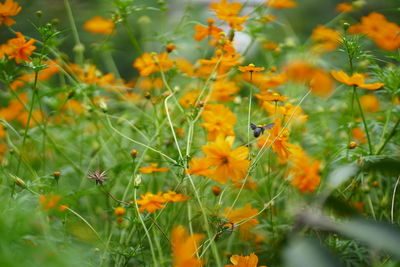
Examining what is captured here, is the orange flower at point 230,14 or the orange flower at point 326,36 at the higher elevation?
the orange flower at point 230,14

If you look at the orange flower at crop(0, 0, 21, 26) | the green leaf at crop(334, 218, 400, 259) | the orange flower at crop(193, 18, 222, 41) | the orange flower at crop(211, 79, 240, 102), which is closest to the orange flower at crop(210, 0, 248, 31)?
the orange flower at crop(193, 18, 222, 41)

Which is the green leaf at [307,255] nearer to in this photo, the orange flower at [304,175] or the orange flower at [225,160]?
the orange flower at [225,160]

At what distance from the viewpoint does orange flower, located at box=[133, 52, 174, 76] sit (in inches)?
39.3

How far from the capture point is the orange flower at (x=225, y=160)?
73 cm

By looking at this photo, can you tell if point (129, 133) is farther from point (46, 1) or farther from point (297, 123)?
point (46, 1)

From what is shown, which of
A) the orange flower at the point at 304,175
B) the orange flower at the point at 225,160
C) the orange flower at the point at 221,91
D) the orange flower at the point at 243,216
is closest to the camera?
the orange flower at the point at 225,160

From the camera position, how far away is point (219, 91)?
3.54 ft

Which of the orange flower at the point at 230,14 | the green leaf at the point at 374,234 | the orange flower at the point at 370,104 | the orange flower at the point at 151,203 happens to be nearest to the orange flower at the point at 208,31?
the orange flower at the point at 230,14

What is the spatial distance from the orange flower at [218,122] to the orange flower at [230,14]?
18 centimetres

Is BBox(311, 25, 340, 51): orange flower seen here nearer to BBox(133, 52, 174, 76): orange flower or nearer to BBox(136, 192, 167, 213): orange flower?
BBox(133, 52, 174, 76): orange flower

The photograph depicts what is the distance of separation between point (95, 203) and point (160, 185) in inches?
6.5

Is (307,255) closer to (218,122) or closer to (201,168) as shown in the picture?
(201,168)

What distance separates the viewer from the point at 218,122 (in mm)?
891

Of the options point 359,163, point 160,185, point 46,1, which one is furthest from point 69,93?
point 46,1
